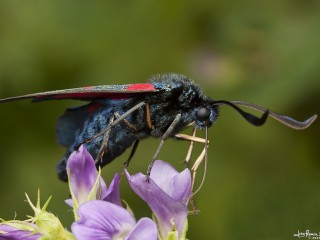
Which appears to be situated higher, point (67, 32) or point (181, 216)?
point (67, 32)

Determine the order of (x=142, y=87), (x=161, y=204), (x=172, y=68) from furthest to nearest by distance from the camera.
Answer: (x=172, y=68) < (x=142, y=87) < (x=161, y=204)

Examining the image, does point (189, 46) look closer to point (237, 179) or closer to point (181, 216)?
point (237, 179)

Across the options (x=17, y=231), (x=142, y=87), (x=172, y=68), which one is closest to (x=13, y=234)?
(x=17, y=231)

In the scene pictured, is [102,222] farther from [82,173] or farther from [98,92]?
[98,92]

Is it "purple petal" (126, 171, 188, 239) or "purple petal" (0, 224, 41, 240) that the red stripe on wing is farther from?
"purple petal" (0, 224, 41, 240)

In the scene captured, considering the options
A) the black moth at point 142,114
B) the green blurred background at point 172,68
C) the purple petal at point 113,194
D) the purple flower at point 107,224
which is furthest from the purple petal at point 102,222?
the green blurred background at point 172,68

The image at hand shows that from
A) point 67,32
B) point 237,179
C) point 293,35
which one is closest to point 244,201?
point 237,179

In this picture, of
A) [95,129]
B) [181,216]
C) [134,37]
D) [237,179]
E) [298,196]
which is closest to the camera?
[181,216]
